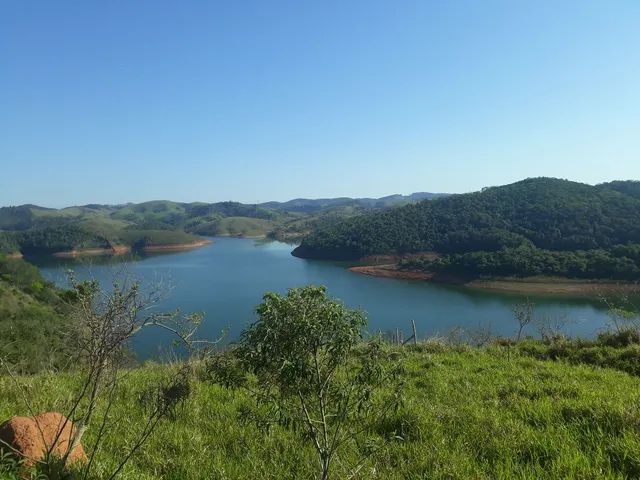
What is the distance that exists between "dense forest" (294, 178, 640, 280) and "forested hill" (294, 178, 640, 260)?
0.12 metres

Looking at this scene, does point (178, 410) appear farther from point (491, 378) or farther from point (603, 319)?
point (603, 319)

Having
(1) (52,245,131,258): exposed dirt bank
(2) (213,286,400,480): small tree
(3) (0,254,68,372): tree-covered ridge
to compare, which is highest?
(2) (213,286,400,480): small tree

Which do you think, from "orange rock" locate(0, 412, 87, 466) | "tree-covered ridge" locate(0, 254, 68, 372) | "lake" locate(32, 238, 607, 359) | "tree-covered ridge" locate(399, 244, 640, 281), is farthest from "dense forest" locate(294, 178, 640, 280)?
"orange rock" locate(0, 412, 87, 466)

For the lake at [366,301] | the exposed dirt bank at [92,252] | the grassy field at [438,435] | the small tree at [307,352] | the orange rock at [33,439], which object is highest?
the small tree at [307,352]

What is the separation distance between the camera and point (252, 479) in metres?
3.65

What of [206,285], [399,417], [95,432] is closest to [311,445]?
[399,417]

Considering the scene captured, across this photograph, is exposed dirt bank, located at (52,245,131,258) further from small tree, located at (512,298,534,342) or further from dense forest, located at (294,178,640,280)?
small tree, located at (512,298,534,342)

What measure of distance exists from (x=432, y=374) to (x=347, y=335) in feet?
Result: 16.9

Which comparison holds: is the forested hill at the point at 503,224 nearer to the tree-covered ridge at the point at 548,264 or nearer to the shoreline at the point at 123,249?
the tree-covered ridge at the point at 548,264

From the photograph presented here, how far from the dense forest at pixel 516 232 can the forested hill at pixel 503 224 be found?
12cm

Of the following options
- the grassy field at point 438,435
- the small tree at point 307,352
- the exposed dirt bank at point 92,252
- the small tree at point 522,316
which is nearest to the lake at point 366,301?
the small tree at point 522,316

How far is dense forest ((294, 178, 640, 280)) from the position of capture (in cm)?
4956

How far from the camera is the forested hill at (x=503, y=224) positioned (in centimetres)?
6056

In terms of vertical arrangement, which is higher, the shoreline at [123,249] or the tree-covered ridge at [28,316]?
the shoreline at [123,249]
